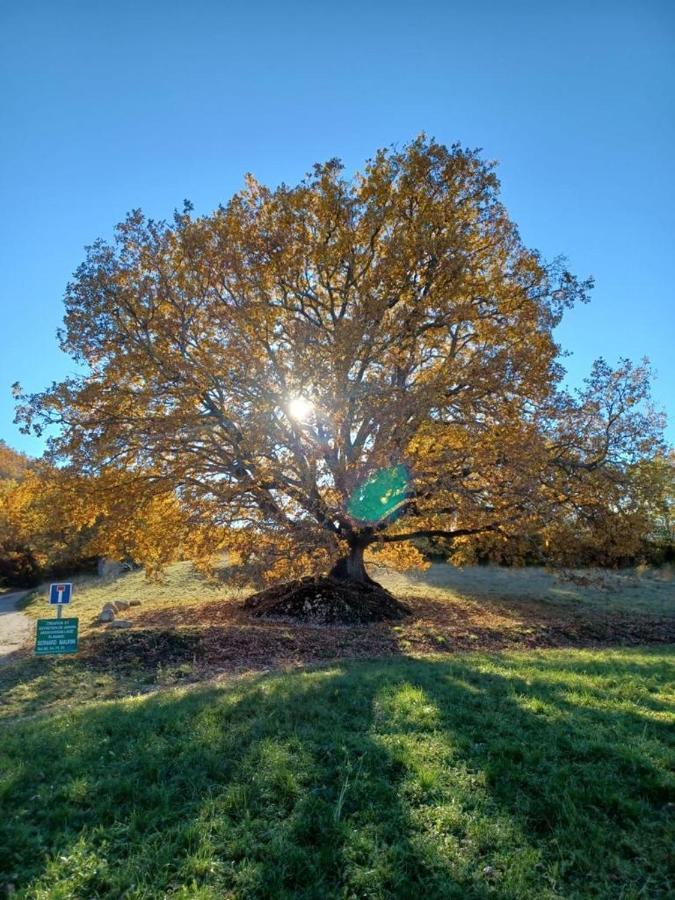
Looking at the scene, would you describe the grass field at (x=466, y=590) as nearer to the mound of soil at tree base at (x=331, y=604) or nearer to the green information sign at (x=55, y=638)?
the mound of soil at tree base at (x=331, y=604)

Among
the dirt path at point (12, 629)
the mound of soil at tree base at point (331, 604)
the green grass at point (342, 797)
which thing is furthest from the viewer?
the mound of soil at tree base at point (331, 604)

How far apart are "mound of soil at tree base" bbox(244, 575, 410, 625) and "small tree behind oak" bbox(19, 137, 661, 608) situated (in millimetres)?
1491

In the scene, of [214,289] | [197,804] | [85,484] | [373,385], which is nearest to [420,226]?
[373,385]

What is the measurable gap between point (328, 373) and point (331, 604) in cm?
578

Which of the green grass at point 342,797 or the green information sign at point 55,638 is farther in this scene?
the green information sign at point 55,638

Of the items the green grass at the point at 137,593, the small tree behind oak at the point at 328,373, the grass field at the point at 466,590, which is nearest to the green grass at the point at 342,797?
the small tree behind oak at the point at 328,373

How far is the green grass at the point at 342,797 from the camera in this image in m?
3.14

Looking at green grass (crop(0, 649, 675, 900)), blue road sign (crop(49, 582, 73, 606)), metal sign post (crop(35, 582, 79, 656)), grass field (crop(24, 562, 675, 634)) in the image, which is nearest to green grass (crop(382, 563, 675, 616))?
grass field (crop(24, 562, 675, 634))

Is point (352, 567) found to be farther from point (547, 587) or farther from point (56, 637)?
point (547, 587)

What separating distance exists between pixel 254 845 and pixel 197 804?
582 mm

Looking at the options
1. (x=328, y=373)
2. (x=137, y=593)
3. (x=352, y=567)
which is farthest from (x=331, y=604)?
(x=137, y=593)

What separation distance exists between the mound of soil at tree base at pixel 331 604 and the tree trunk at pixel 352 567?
1.41 feet

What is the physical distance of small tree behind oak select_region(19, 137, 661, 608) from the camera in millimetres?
11508

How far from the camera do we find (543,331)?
41.7ft
